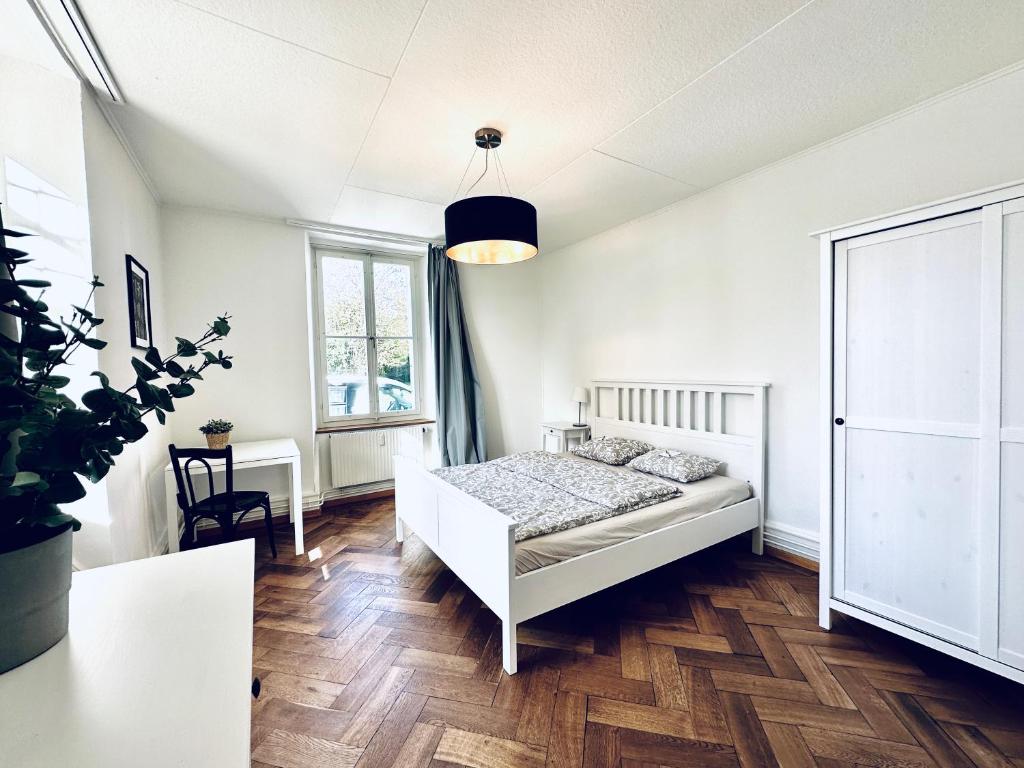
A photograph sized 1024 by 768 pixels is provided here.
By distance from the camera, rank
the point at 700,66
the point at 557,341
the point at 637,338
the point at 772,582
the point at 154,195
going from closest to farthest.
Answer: the point at 700,66 → the point at 772,582 → the point at 154,195 → the point at 637,338 → the point at 557,341

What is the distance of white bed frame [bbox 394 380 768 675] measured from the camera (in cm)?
186

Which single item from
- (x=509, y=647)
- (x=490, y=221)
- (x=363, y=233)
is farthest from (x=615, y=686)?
(x=363, y=233)

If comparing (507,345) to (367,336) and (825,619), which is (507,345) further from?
(825,619)

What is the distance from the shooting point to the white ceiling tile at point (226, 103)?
63.1 inches

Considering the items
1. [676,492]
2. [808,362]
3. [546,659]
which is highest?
[808,362]

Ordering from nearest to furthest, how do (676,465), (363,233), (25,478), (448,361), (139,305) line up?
1. (25,478)
2. (139,305)
3. (676,465)
4. (363,233)
5. (448,361)

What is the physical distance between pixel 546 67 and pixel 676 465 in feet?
7.77

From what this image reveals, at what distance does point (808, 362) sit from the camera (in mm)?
2611

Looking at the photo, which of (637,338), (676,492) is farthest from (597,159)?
(676,492)

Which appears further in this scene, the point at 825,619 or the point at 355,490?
the point at 355,490

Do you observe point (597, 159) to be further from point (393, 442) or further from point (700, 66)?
point (393, 442)

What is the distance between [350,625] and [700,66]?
3083 millimetres

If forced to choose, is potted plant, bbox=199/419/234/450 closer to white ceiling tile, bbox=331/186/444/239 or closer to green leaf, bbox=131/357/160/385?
white ceiling tile, bbox=331/186/444/239

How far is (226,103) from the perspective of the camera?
200cm
